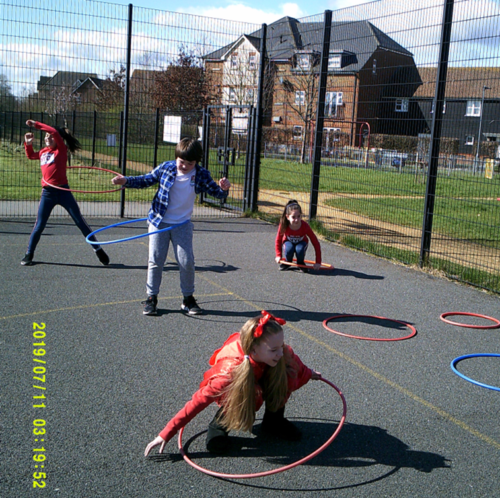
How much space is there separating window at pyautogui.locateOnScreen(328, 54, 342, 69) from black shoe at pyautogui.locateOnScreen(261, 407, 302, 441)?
852cm

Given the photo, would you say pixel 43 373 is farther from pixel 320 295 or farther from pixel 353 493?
pixel 320 295

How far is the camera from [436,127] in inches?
335

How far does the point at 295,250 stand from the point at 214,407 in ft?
14.8

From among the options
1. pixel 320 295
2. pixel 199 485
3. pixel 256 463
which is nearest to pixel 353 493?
pixel 256 463

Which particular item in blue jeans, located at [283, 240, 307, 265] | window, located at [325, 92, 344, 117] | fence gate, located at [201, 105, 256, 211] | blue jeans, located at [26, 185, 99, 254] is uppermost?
window, located at [325, 92, 344, 117]

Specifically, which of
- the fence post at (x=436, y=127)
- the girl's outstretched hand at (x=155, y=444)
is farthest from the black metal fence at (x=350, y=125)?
the girl's outstretched hand at (x=155, y=444)

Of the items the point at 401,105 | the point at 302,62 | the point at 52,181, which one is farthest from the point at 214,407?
the point at 302,62

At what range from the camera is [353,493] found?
323 centimetres

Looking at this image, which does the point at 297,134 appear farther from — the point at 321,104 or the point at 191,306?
the point at 191,306

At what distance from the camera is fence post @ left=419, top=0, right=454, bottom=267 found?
834 centimetres

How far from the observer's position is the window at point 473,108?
8067 millimetres

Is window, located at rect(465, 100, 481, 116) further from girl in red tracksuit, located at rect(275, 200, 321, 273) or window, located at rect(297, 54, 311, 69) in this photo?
window, located at rect(297, 54, 311, 69)

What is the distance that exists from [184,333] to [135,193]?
1162 centimetres

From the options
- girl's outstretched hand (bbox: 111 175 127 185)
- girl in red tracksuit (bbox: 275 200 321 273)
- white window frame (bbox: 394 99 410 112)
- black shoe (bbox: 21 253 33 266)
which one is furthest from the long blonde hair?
white window frame (bbox: 394 99 410 112)
